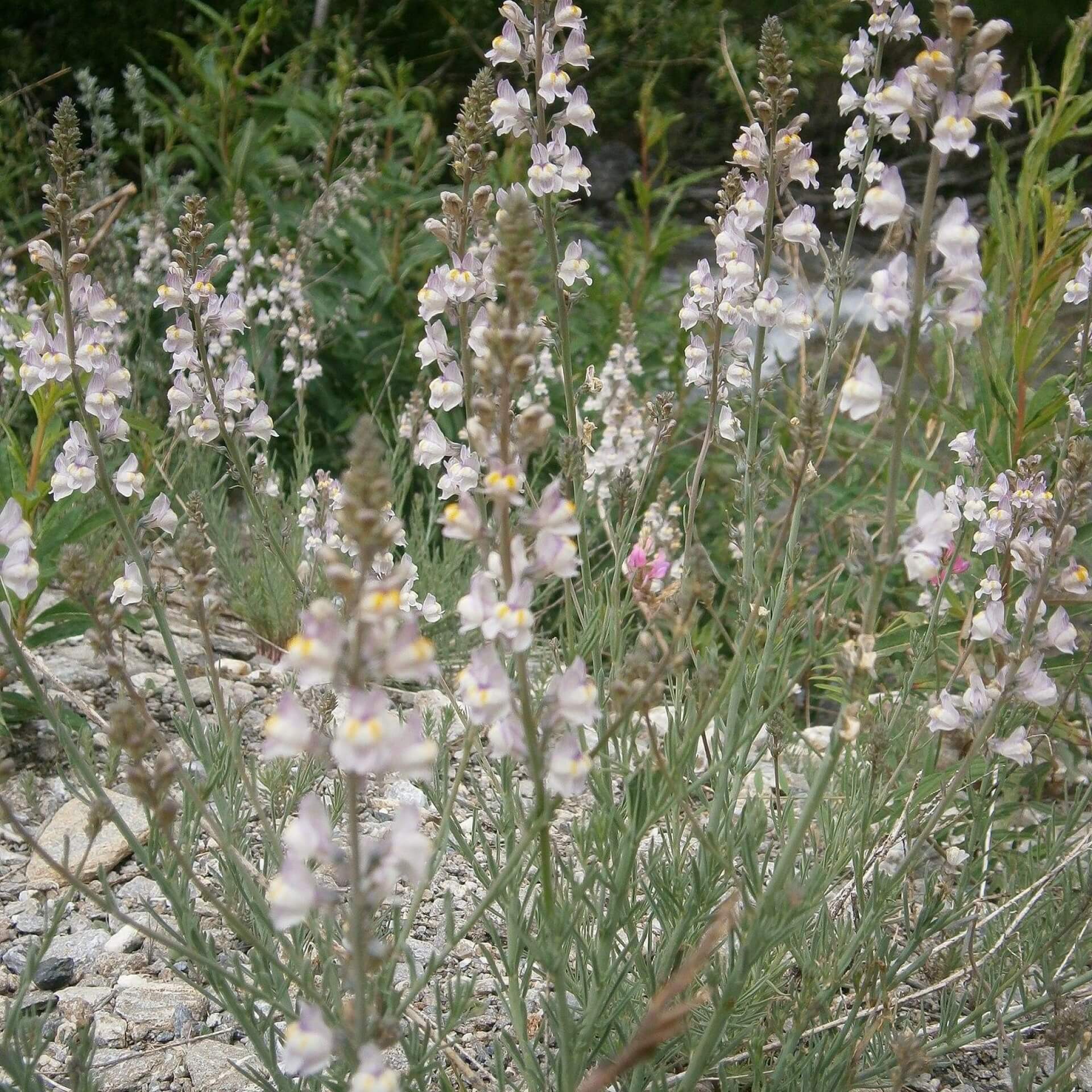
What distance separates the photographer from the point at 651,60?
9227 mm

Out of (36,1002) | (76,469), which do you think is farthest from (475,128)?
(36,1002)

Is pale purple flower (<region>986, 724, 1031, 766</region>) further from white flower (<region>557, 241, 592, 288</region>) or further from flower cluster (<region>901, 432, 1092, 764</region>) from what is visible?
white flower (<region>557, 241, 592, 288</region>)

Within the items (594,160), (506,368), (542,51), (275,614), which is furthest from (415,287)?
(594,160)

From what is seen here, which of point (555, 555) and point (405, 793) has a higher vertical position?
point (405, 793)

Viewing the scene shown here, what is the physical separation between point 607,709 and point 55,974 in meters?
1.22

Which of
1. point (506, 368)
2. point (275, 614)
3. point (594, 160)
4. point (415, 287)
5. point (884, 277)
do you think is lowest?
point (506, 368)

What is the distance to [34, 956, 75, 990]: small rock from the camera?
2141mm

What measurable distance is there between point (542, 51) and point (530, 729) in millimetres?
1450

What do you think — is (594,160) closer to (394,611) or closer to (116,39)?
(116,39)

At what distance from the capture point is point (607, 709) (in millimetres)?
1896

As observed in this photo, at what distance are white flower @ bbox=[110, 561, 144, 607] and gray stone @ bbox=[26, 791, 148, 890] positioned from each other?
26.7 inches

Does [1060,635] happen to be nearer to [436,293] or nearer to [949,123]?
[949,123]

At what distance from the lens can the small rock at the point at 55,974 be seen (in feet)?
7.02

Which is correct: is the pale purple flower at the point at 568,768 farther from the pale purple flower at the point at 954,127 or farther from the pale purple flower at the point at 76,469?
the pale purple flower at the point at 76,469
